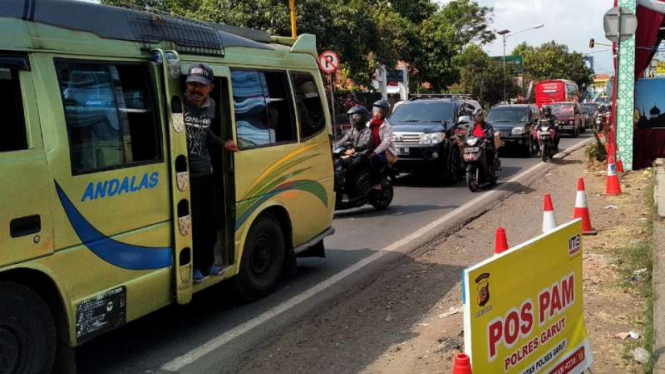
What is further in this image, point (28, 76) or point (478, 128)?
point (478, 128)

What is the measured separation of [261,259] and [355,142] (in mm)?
4808

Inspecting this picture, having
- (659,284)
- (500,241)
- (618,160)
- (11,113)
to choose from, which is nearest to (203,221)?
(11,113)

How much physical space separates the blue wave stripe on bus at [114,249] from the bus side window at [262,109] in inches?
51.7

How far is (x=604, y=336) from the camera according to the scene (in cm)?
481

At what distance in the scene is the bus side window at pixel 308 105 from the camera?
6.43 metres

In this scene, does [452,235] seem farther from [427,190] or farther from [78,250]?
[78,250]

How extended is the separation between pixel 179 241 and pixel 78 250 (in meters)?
0.91

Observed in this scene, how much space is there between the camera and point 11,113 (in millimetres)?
3590

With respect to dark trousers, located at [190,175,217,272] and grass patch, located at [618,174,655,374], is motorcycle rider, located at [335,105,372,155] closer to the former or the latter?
grass patch, located at [618,174,655,374]

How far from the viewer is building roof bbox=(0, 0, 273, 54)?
3.73 m

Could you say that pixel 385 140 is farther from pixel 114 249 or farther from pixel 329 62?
pixel 329 62

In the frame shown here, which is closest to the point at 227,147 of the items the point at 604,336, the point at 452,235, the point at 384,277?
the point at 384,277

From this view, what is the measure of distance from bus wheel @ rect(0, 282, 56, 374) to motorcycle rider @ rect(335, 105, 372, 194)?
6.75 metres

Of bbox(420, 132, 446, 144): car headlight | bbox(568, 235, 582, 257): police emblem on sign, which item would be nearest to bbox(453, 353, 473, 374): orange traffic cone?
bbox(568, 235, 582, 257): police emblem on sign
